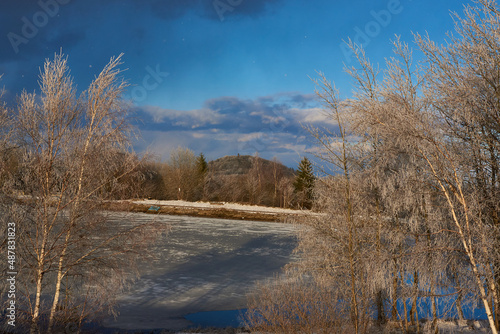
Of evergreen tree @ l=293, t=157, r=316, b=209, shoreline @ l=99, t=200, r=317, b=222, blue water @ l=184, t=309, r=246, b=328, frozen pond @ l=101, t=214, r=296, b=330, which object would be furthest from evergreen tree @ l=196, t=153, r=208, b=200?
blue water @ l=184, t=309, r=246, b=328

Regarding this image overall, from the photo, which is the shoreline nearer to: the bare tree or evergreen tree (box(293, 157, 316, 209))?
evergreen tree (box(293, 157, 316, 209))

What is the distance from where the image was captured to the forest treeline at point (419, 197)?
8266mm

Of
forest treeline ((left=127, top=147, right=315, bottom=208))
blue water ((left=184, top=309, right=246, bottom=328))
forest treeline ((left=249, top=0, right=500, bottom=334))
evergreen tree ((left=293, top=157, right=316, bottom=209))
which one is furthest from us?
forest treeline ((left=127, top=147, right=315, bottom=208))

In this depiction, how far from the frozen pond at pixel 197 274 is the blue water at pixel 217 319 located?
0.80 feet

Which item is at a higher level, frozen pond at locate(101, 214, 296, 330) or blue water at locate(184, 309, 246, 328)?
frozen pond at locate(101, 214, 296, 330)

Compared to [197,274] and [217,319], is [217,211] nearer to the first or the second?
[197,274]

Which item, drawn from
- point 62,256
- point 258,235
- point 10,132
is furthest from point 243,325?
point 258,235

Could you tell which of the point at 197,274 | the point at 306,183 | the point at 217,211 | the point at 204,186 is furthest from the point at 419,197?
the point at 204,186

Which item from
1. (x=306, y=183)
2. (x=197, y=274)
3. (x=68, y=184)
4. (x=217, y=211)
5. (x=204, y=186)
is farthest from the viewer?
(x=204, y=186)

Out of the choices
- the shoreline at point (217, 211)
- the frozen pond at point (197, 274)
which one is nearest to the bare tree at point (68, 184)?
the frozen pond at point (197, 274)

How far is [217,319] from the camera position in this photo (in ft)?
45.2

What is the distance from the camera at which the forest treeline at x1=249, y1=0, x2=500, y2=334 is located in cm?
827

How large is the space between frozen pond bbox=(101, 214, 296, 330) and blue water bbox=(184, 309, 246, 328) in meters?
0.24

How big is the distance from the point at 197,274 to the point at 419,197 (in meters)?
11.7
